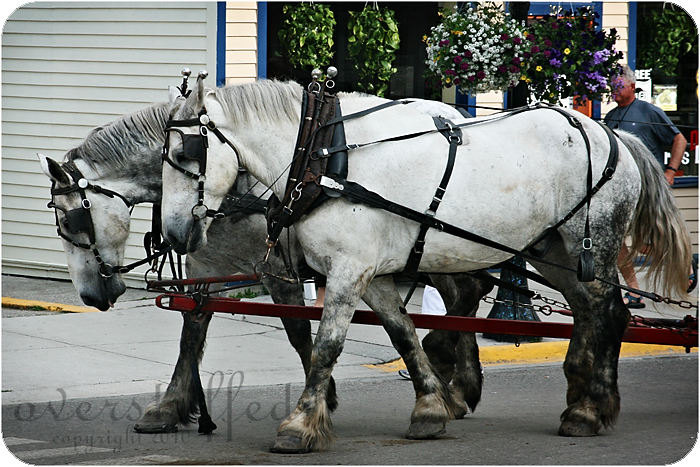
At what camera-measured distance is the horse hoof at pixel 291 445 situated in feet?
15.7

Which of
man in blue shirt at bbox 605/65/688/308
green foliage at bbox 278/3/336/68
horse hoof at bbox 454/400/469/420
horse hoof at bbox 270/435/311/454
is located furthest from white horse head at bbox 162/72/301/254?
man in blue shirt at bbox 605/65/688/308

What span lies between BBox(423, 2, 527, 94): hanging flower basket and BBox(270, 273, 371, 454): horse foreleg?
10.6 feet

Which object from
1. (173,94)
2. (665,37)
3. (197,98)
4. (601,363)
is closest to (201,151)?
(197,98)

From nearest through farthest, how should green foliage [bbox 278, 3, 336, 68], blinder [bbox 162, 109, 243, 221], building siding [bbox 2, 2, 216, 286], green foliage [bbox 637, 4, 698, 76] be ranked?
blinder [bbox 162, 109, 243, 221] → green foliage [bbox 278, 3, 336, 68] → building siding [bbox 2, 2, 216, 286] → green foliage [bbox 637, 4, 698, 76]

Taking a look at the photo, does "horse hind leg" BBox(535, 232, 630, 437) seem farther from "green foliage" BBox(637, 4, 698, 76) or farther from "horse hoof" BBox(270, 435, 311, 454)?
"green foliage" BBox(637, 4, 698, 76)

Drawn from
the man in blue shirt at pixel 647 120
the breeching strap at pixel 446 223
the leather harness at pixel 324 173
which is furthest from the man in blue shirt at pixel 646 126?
the leather harness at pixel 324 173

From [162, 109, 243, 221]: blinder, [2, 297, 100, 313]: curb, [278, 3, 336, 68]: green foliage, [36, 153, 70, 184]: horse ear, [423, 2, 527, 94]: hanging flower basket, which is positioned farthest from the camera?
[278, 3, 336, 68]: green foliage

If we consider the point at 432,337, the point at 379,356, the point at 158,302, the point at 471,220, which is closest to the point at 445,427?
the point at 432,337

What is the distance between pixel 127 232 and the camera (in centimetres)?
540

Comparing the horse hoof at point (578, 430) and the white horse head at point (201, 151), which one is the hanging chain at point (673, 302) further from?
the white horse head at point (201, 151)

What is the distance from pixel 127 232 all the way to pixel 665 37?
27.9 ft

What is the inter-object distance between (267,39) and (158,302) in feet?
17.5

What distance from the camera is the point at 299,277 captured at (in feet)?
18.3

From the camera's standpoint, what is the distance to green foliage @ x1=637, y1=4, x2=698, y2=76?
11.6m
